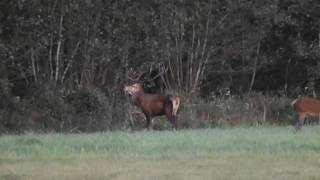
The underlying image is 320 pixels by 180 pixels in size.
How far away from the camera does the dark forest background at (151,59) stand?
65.6ft

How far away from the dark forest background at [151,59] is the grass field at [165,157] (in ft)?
18.8

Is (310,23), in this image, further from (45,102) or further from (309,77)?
(45,102)

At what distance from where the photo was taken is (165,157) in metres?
11.4

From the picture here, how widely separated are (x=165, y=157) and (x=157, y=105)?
341 inches

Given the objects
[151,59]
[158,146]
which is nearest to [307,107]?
[151,59]

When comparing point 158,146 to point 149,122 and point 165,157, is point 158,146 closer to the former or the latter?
point 165,157

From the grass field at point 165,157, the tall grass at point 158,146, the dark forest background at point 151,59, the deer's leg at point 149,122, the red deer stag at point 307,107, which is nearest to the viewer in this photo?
the grass field at point 165,157

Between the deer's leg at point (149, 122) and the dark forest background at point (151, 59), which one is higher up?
the dark forest background at point (151, 59)

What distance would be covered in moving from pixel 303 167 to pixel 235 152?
1.81 m

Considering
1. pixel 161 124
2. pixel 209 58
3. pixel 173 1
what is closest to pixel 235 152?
pixel 161 124

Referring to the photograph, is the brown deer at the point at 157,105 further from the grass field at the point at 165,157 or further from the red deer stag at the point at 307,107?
the grass field at the point at 165,157

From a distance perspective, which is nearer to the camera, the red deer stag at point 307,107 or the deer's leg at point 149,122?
the red deer stag at point 307,107

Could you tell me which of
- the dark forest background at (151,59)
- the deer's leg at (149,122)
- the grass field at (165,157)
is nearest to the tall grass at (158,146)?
the grass field at (165,157)

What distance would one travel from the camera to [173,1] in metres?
21.7
